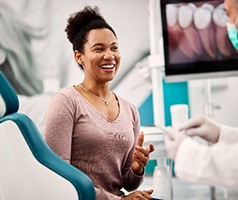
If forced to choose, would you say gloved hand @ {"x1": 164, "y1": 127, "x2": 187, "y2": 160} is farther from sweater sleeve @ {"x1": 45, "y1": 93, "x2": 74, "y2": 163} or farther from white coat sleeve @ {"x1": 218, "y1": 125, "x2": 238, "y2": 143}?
sweater sleeve @ {"x1": 45, "y1": 93, "x2": 74, "y2": 163}

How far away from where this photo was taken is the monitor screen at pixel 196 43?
2250 mm

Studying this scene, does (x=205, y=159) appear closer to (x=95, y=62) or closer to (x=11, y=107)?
(x=11, y=107)

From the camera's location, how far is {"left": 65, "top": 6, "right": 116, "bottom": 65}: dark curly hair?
4.90 ft

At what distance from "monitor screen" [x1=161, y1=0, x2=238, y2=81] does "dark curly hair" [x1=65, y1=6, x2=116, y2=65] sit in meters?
0.80

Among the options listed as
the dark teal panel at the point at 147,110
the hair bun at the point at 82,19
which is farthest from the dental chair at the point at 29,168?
the dark teal panel at the point at 147,110

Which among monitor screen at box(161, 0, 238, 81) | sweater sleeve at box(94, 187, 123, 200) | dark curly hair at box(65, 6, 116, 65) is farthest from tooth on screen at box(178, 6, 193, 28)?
sweater sleeve at box(94, 187, 123, 200)

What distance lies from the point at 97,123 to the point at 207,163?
0.57 meters

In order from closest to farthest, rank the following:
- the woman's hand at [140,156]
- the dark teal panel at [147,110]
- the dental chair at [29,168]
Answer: the dental chair at [29,168]
the woman's hand at [140,156]
the dark teal panel at [147,110]

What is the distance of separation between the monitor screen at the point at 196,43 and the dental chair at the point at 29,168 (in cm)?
136

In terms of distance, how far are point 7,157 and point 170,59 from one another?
1420mm

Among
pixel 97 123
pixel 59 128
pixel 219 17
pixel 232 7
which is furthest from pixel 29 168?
pixel 219 17

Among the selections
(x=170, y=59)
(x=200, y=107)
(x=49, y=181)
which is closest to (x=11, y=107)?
(x=49, y=181)

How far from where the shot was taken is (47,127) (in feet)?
4.23

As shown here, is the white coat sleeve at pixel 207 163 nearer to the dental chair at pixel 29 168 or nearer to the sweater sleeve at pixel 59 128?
the dental chair at pixel 29 168
